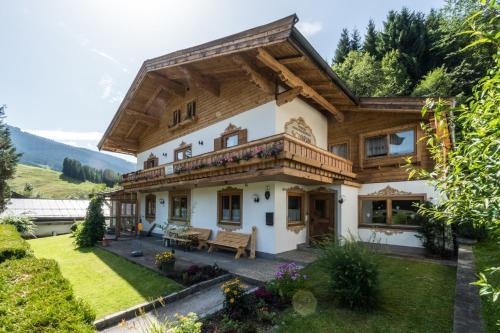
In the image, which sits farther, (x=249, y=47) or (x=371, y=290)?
(x=249, y=47)

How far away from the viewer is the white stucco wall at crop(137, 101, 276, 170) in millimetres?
10781

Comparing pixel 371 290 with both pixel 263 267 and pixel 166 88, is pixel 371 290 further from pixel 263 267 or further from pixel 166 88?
pixel 166 88

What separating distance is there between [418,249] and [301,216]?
4862mm

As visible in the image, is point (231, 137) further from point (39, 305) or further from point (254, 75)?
point (39, 305)

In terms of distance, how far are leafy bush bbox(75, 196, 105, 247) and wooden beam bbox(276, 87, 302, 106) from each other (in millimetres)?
12095

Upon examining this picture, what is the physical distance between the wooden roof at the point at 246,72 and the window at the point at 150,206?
17.8 feet

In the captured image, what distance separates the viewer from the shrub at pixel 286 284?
595cm

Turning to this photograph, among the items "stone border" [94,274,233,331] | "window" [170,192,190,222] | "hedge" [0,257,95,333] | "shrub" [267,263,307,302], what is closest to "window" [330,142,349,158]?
"shrub" [267,263,307,302]

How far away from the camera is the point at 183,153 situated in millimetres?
16000

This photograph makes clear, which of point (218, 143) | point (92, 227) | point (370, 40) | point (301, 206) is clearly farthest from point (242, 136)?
point (370, 40)

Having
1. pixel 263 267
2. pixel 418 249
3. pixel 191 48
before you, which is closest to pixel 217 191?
pixel 263 267

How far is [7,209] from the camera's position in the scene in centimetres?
2116

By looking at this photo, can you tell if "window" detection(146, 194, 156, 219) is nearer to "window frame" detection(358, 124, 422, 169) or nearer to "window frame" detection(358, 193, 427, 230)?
"window frame" detection(358, 193, 427, 230)

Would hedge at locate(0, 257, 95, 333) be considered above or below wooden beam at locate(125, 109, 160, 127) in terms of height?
below
